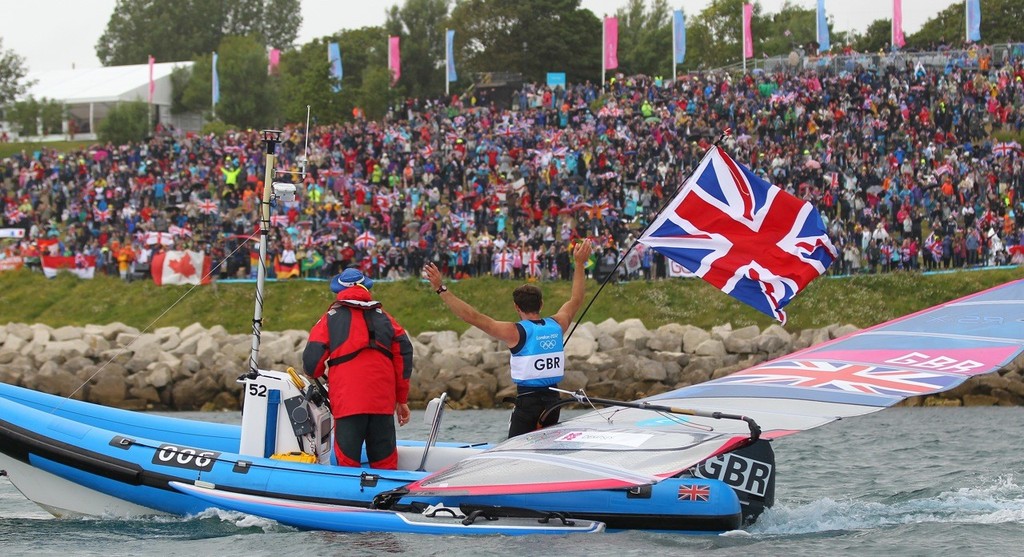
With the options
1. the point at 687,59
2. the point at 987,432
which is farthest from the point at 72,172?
the point at 687,59

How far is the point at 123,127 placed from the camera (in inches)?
2432

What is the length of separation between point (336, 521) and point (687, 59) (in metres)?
71.1

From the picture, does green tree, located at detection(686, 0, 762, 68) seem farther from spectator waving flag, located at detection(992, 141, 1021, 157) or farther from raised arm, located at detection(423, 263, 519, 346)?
raised arm, located at detection(423, 263, 519, 346)

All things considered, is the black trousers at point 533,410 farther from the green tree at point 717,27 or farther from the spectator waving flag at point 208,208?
the green tree at point 717,27

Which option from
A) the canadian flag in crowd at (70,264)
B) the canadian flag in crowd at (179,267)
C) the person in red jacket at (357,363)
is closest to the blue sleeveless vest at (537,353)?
the person in red jacket at (357,363)

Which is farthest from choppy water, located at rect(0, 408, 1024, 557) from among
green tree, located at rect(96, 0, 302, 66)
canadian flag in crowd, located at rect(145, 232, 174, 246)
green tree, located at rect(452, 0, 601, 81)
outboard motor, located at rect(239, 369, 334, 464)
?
green tree, located at rect(96, 0, 302, 66)

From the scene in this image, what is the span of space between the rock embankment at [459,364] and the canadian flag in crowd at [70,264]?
6.24 meters

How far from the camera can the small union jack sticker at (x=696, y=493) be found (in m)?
10.6

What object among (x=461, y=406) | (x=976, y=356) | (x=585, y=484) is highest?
(x=976, y=356)

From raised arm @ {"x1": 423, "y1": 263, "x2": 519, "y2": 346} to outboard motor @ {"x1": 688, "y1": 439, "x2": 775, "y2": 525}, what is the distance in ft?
5.99

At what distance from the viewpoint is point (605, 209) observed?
32.5m

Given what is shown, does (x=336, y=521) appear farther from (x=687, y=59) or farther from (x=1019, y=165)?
(x=687, y=59)

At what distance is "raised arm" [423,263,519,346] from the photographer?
10.5 m

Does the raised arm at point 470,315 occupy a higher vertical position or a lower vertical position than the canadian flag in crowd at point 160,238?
higher
